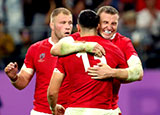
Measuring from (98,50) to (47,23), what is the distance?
5348mm

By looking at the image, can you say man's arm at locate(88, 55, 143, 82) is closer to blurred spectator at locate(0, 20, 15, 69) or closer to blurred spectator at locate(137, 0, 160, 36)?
blurred spectator at locate(0, 20, 15, 69)

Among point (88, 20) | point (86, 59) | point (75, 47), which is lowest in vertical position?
point (86, 59)

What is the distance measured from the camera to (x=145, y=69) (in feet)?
28.5

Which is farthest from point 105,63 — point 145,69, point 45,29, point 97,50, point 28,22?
point 28,22

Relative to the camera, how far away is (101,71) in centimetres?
447

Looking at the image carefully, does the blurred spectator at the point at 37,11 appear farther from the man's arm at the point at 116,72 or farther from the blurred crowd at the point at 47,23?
the man's arm at the point at 116,72

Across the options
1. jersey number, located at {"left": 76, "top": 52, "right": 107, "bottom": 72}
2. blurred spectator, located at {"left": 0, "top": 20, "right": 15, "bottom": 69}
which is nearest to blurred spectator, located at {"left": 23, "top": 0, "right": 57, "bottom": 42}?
blurred spectator, located at {"left": 0, "top": 20, "right": 15, "bottom": 69}

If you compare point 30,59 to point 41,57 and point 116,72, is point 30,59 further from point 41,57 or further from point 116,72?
point 116,72

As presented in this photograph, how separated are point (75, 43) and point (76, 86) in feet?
1.41

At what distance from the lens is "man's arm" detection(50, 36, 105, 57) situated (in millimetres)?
4477

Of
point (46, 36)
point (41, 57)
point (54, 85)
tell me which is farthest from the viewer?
point (46, 36)

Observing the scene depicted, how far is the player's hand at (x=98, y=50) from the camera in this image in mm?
4465

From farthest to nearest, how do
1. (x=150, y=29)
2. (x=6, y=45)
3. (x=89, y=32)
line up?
(x=150, y=29) < (x=6, y=45) < (x=89, y=32)

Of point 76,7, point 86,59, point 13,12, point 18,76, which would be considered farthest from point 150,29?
point 86,59
